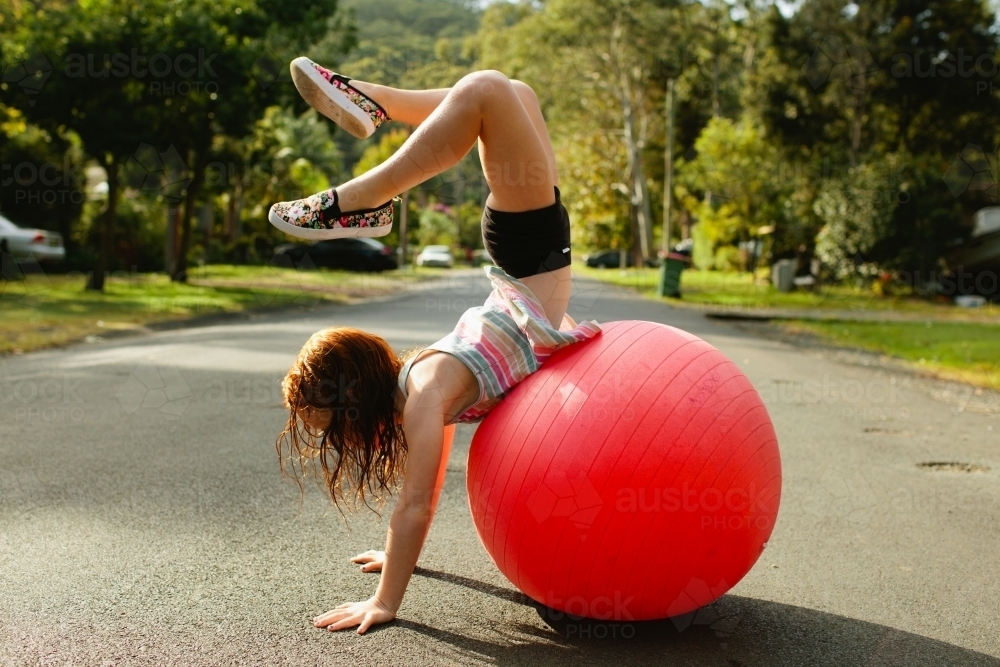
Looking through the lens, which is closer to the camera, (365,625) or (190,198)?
(365,625)

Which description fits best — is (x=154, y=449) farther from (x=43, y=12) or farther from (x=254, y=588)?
(x=43, y=12)

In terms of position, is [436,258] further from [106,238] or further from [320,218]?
[320,218]

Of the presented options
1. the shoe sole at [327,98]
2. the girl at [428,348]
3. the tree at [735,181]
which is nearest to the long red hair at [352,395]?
the girl at [428,348]

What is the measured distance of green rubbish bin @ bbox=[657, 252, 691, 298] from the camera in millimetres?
23656

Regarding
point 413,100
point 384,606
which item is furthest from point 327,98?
point 384,606

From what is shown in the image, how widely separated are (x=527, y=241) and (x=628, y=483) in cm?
111

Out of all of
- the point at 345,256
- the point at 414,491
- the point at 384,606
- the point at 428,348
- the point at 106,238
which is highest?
the point at 106,238

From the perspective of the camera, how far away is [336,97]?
3.91m

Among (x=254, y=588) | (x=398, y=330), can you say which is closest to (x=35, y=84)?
(x=398, y=330)

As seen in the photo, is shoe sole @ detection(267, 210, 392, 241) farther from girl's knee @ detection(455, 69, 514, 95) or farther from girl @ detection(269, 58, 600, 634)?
girl's knee @ detection(455, 69, 514, 95)

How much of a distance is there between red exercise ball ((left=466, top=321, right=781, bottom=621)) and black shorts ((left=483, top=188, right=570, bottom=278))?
0.50 metres

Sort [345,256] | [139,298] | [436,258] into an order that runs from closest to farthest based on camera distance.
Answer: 1. [139,298]
2. [345,256]
3. [436,258]

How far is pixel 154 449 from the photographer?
5.98 m

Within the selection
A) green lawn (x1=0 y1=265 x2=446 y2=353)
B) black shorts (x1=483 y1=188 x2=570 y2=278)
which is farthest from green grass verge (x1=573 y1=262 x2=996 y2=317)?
black shorts (x1=483 y1=188 x2=570 y2=278)
